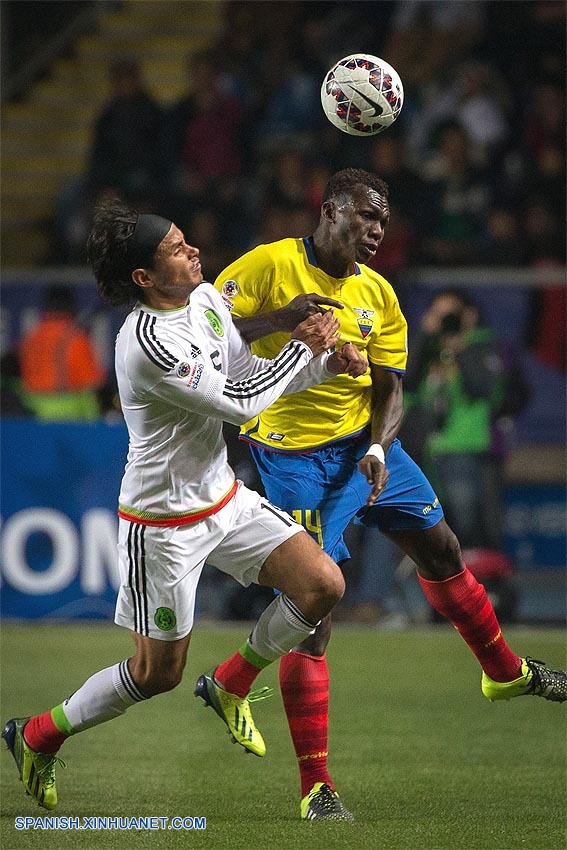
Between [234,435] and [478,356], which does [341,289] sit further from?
[478,356]

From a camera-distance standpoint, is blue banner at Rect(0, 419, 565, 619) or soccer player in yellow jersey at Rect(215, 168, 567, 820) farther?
blue banner at Rect(0, 419, 565, 619)

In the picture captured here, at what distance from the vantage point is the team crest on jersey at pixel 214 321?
5.12m

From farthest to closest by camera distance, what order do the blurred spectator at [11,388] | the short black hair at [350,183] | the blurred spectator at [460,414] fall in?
1. the blurred spectator at [11,388]
2. the blurred spectator at [460,414]
3. the short black hair at [350,183]

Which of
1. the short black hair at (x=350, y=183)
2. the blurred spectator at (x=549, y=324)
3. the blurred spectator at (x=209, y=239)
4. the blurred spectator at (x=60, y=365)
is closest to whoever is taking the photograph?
the short black hair at (x=350, y=183)

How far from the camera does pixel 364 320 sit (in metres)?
5.71

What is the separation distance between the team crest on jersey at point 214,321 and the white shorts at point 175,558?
25.3 inches

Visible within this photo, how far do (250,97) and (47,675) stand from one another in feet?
24.8

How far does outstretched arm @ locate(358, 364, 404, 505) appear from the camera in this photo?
5359 millimetres

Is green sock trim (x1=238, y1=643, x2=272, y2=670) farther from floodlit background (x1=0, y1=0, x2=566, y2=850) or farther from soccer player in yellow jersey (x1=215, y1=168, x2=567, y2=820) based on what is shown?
floodlit background (x1=0, y1=0, x2=566, y2=850)

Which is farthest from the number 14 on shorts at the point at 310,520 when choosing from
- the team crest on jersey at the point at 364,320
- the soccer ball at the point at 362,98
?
the soccer ball at the point at 362,98

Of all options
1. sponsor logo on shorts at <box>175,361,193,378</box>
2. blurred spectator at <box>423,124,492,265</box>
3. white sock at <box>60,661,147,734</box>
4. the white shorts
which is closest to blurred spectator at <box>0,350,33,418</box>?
blurred spectator at <box>423,124,492,265</box>

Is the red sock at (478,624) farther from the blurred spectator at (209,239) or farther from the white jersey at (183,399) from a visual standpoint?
the blurred spectator at (209,239)

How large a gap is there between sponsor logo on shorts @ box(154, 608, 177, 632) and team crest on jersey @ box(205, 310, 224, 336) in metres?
1.03

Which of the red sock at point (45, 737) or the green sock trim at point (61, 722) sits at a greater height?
the green sock trim at point (61, 722)
